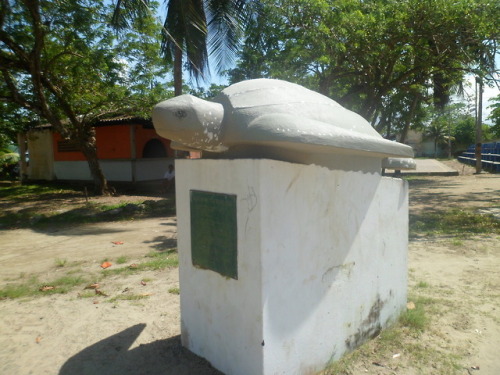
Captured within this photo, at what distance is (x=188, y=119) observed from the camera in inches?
96.2

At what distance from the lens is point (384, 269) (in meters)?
3.21

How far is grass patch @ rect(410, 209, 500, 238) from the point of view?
7.03 metres

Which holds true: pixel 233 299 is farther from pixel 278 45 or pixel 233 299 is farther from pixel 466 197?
pixel 466 197

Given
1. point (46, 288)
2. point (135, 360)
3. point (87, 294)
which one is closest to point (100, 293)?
point (87, 294)

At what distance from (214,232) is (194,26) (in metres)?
6.99

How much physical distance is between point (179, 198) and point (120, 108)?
10.8 metres

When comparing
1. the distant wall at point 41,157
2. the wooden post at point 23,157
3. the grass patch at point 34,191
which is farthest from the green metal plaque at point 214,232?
the wooden post at point 23,157

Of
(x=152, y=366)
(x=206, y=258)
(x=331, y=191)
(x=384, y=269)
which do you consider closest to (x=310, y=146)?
(x=331, y=191)

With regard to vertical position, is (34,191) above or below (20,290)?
above

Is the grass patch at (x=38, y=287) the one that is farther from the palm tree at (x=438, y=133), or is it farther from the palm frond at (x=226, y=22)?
the palm tree at (x=438, y=133)

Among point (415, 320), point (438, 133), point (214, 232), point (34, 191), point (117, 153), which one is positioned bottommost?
point (415, 320)

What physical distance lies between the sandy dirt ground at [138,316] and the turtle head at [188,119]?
162 centimetres

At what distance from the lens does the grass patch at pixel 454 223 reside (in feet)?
23.1

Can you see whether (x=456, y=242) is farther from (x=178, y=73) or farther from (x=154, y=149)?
(x=154, y=149)
